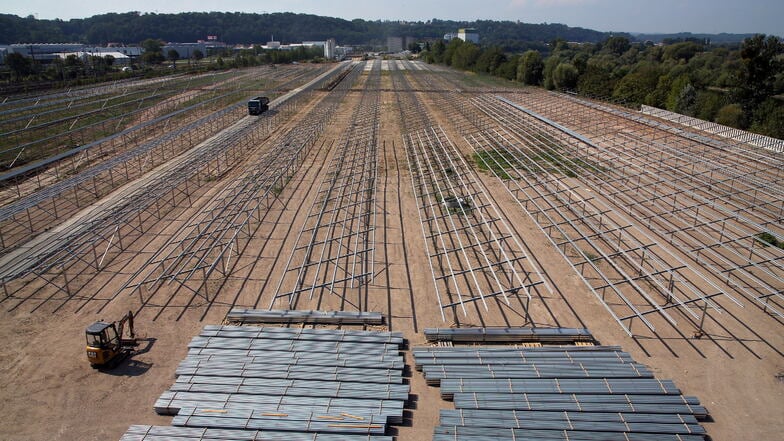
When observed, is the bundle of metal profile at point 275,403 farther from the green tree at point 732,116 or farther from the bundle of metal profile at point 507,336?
the green tree at point 732,116

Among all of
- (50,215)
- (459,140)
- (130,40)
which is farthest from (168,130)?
(130,40)

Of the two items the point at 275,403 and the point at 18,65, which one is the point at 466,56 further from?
the point at 275,403

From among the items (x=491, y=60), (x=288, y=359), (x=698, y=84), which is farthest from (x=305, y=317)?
(x=491, y=60)

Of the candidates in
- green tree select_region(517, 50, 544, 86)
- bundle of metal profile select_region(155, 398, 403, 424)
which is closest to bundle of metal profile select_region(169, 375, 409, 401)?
bundle of metal profile select_region(155, 398, 403, 424)

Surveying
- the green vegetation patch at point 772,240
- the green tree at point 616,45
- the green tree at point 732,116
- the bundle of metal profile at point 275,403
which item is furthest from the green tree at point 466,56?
the bundle of metal profile at point 275,403

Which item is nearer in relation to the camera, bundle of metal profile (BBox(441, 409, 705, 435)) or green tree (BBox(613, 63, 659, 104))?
bundle of metal profile (BBox(441, 409, 705, 435))

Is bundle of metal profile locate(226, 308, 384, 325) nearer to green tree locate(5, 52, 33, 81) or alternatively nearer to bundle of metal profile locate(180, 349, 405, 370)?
bundle of metal profile locate(180, 349, 405, 370)
